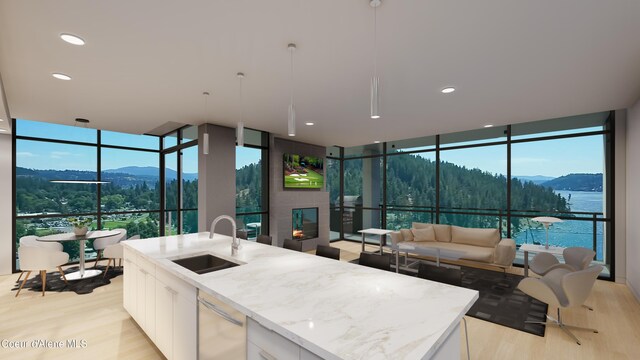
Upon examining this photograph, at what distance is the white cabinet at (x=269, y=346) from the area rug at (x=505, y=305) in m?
2.89

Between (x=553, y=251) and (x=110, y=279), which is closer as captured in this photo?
(x=553, y=251)

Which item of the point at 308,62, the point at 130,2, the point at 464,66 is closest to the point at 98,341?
the point at 130,2

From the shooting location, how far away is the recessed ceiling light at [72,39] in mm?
2102

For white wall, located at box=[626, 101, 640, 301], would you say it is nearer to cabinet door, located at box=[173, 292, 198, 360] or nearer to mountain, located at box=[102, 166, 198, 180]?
cabinet door, located at box=[173, 292, 198, 360]

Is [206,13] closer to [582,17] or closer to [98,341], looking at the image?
[582,17]

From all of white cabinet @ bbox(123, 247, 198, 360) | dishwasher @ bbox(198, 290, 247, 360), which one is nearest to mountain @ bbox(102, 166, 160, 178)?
white cabinet @ bbox(123, 247, 198, 360)

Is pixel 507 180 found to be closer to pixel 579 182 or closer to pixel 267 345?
pixel 579 182

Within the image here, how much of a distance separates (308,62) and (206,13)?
3.17ft

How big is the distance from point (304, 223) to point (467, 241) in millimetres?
3481

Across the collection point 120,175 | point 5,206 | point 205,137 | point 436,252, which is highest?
point 205,137

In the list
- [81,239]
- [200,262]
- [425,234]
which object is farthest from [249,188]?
[425,234]

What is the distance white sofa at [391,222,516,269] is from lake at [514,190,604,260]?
2.84 ft

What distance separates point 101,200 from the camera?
5566 mm

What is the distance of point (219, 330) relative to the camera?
5.33 ft
